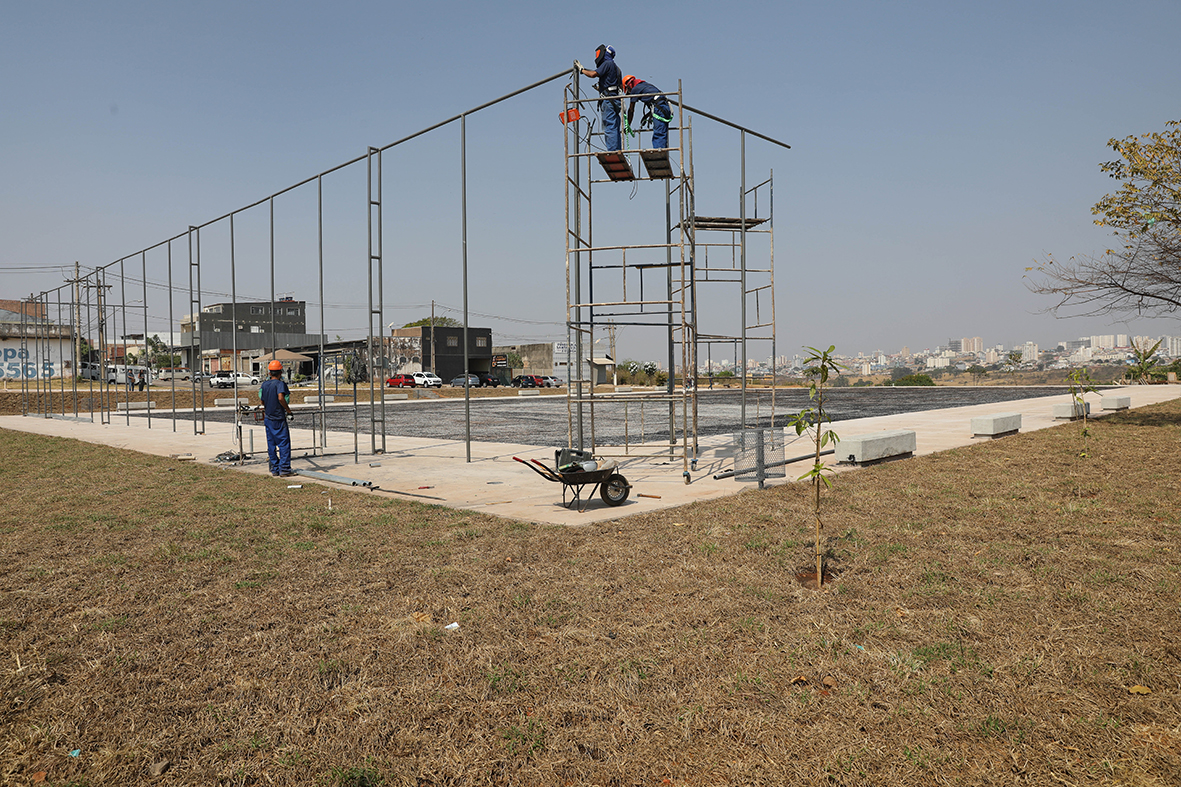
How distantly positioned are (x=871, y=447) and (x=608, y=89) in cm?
730

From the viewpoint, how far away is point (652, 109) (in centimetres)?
1120

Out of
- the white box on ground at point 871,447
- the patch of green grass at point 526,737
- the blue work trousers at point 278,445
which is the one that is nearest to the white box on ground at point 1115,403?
the white box on ground at point 871,447

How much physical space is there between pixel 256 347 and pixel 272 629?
88.6 meters

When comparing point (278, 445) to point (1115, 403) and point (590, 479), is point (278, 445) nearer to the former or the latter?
point (590, 479)

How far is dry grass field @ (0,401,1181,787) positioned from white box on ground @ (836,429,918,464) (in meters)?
3.73

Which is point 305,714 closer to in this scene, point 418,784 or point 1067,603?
point 418,784

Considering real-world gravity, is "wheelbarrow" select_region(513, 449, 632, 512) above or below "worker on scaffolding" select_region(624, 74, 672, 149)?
below

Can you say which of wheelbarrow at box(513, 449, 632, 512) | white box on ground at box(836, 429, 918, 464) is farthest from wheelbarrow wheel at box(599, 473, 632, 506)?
white box on ground at box(836, 429, 918, 464)

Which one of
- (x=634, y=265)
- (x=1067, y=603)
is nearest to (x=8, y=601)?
(x=1067, y=603)

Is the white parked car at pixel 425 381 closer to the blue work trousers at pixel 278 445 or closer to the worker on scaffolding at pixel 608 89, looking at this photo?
the blue work trousers at pixel 278 445

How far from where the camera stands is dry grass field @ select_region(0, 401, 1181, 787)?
2.94m

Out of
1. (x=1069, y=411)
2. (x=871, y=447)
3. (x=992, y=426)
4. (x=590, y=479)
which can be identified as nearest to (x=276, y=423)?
(x=590, y=479)

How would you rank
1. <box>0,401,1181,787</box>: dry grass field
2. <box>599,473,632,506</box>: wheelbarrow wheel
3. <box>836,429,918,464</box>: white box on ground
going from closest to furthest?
<box>0,401,1181,787</box>: dry grass field → <box>599,473,632,506</box>: wheelbarrow wheel → <box>836,429,918,464</box>: white box on ground

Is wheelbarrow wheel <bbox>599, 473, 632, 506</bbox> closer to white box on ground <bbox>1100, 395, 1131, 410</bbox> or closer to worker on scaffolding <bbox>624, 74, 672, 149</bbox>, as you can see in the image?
worker on scaffolding <bbox>624, 74, 672, 149</bbox>
